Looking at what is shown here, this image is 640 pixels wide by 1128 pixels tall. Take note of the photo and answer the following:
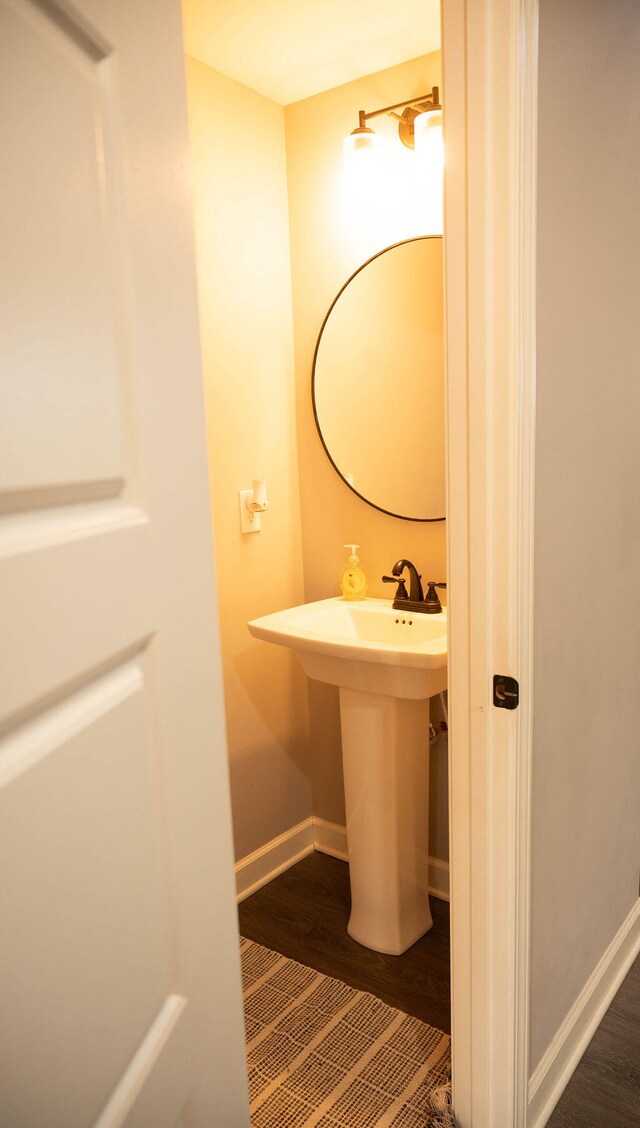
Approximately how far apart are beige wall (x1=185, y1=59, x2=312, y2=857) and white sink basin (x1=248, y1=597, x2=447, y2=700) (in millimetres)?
236

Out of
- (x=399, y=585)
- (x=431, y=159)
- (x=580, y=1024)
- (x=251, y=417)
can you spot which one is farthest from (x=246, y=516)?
(x=580, y=1024)

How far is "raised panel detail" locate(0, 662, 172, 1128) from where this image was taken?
0.45 m

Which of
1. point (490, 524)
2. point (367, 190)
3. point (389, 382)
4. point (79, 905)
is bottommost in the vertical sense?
point (79, 905)

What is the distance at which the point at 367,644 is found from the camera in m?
1.82

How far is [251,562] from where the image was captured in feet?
7.72

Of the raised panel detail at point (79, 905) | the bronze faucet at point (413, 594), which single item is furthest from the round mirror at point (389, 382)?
Result: the raised panel detail at point (79, 905)

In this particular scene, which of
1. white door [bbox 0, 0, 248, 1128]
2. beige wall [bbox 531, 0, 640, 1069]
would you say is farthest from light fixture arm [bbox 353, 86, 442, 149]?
white door [bbox 0, 0, 248, 1128]

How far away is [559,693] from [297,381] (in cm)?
140

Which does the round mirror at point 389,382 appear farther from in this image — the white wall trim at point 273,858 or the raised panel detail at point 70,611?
the raised panel detail at point 70,611

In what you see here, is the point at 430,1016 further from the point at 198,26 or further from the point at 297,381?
the point at 198,26

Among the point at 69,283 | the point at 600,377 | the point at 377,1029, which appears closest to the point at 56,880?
the point at 69,283

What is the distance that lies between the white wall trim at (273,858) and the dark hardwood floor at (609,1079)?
41.0 inches

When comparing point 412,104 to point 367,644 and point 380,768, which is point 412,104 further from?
point 380,768

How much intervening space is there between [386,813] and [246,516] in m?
0.94
